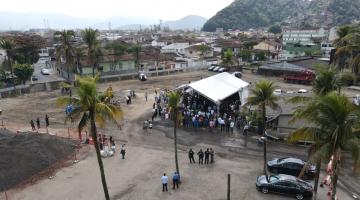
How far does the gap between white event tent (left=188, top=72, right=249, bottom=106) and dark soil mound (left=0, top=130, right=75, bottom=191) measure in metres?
13.6

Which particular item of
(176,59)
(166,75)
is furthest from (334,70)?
(176,59)

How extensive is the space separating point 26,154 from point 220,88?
66.1ft

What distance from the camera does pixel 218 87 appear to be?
35969 millimetres

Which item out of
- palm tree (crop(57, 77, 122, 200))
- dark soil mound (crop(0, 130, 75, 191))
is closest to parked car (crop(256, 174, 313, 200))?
palm tree (crop(57, 77, 122, 200))

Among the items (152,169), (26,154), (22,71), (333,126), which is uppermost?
(333,126)

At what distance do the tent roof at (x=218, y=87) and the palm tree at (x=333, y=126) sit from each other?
2015cm

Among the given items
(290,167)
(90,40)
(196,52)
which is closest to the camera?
(290,167)

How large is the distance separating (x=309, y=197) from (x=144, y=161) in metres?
11.3

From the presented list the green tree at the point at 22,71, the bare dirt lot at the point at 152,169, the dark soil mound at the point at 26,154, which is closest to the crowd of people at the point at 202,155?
the bare dirt lot at the point at 152,169

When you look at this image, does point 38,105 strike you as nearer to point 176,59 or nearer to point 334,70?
point 334,70

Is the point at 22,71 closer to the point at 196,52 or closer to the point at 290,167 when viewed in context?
the point at 290,167

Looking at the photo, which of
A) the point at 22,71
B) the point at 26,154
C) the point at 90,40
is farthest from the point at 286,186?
the point at 22,71

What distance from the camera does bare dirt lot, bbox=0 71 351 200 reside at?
65.2 feet

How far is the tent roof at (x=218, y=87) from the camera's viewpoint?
109 ft
